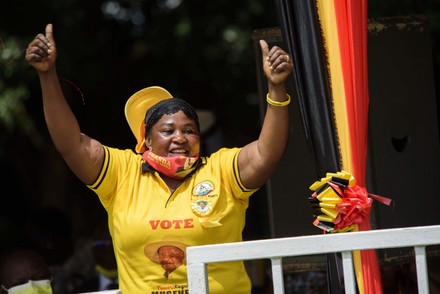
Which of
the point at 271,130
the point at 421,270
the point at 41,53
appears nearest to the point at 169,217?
the point at 271,130

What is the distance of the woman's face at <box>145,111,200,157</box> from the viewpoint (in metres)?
3.92

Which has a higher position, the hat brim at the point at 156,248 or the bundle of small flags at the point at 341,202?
the bundle of small flags at the point at 341,202

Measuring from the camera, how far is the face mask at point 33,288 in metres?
5.26

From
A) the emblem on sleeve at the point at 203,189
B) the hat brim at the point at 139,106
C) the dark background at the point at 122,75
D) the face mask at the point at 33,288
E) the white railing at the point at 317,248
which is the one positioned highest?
the dark background at the point at 122,75

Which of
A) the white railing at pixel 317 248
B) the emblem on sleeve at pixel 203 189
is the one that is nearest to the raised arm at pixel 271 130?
the emblem on sleeve at pixel 203 189

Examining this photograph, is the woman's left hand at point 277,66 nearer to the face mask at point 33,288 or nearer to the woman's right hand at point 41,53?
the woman's right hand at point 41,53

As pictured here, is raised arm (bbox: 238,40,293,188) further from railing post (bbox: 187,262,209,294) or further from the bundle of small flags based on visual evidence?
railing post (bbox: 187,262,209,294)

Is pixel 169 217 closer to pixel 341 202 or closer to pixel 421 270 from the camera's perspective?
pixel 341 202

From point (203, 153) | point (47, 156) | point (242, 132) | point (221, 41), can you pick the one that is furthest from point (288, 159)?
point (47, 156)

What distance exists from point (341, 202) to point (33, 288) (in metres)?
2.47

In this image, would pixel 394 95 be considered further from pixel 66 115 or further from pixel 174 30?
pixel 174 30

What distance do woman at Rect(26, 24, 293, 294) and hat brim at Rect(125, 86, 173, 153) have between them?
0.22 meters

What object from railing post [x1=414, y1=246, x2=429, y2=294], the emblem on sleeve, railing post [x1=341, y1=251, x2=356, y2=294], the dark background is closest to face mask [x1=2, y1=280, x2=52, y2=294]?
the emblem on sleeve

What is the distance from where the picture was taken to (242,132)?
7949 millimetres
